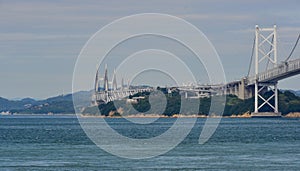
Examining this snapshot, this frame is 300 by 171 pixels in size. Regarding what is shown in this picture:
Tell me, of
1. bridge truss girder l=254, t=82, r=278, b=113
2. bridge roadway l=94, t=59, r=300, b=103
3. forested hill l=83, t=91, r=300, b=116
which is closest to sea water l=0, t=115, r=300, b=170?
bridge roadway l=94, t=59, r=300, b=103

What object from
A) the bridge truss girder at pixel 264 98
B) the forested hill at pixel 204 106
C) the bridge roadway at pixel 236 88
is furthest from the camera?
the forested hill at pixel 204 106

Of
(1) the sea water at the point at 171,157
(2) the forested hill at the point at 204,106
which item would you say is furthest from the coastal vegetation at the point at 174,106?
(1) the sea water at the point at 171,157

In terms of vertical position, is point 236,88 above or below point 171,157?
above

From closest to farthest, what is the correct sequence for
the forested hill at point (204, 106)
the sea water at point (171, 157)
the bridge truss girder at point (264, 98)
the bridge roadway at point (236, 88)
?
the sea water at point (171, 157), the bridge roadway at point (236, 88), the bridge truss girder at point (264, 98), the forested hill at point (204, 106)

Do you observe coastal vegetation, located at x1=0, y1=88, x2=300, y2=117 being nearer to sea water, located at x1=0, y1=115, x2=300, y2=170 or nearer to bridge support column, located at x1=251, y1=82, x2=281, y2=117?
bridge support column, located at x1=251, y1=82, x2=281, y2=117

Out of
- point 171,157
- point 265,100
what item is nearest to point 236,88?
Result: point 265,100

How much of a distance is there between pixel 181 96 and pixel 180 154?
89.9 meters

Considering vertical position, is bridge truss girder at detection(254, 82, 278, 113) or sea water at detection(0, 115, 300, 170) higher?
bridge truss girder at detection(254, 82, 278, 113)

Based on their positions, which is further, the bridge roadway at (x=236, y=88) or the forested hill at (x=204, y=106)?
the forested hill at (x=204, y=106)

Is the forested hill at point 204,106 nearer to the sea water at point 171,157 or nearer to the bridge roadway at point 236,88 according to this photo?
the bridge roadway at point 236,88

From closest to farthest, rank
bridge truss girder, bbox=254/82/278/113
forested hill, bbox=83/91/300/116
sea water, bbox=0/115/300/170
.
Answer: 1. sea water, bbox=0/115/300/170
2. bridge truss girder, bbox=254/82/278/113
3. forested hill, bbox=83/91/300/116

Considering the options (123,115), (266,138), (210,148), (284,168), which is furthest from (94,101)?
(284,168)

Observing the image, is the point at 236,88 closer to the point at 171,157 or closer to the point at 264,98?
the point at 264,98

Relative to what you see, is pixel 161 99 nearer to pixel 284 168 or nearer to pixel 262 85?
pixel 262 85
